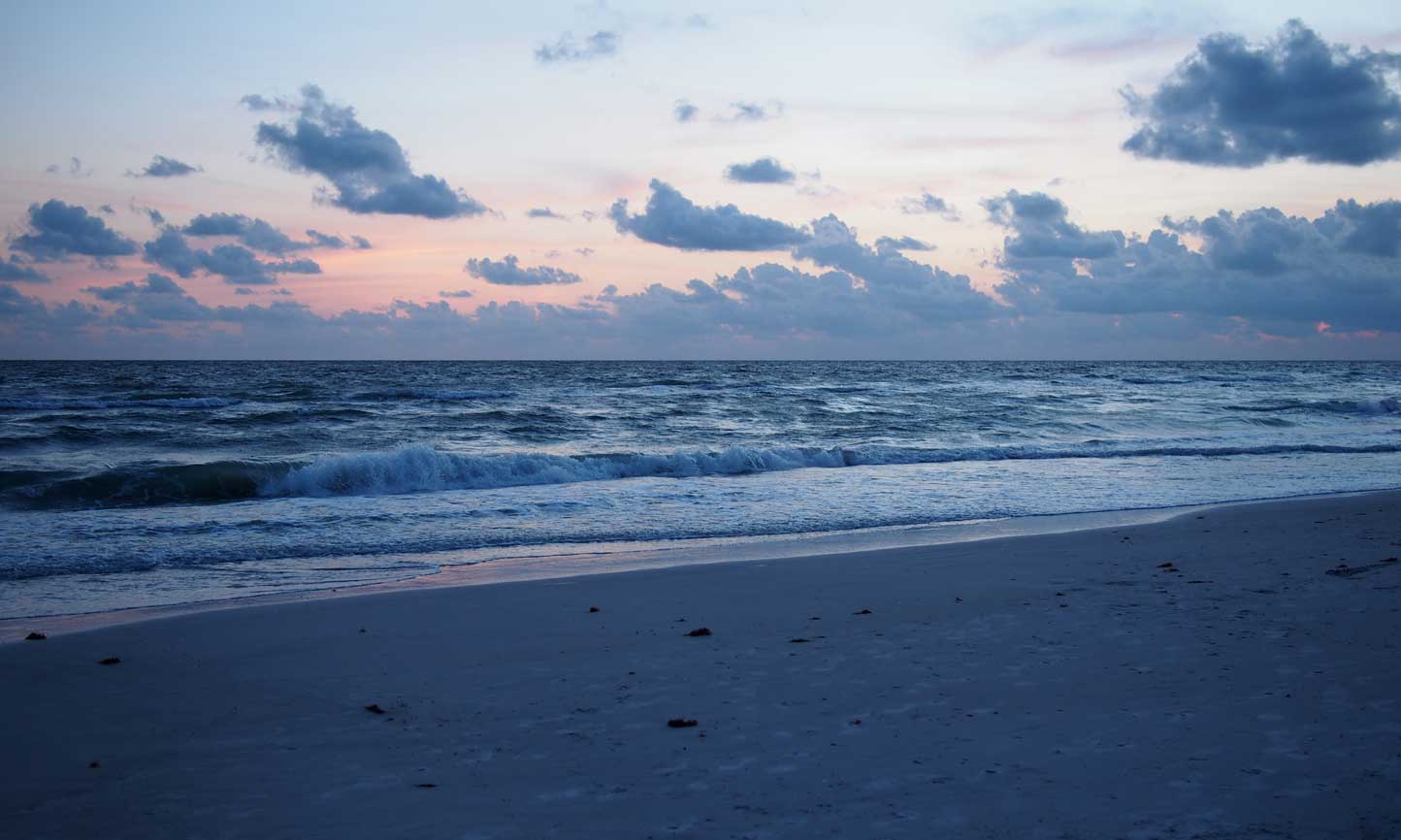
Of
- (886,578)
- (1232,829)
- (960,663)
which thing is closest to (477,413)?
(886,578)

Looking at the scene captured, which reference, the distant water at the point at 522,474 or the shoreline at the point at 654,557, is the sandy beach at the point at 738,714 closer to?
the shoreline at the point at 654,557

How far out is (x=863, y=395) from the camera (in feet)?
148

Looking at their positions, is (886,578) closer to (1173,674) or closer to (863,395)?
(1173,674)

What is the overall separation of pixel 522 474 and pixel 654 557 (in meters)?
8.36

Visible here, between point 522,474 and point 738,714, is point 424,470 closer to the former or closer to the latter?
point 522,474

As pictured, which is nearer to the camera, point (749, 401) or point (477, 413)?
point (477, 413)

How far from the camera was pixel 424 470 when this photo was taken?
1741 centimetres

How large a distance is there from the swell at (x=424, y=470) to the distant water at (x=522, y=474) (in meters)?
0.06

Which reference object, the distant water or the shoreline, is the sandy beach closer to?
the shoreline

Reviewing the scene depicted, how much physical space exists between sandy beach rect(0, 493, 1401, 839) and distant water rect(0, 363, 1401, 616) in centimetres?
289

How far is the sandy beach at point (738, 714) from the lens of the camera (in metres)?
3.78

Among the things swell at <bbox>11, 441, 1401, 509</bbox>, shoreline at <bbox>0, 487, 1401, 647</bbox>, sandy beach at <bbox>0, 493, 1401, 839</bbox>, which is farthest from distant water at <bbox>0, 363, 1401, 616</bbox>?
sandy beach at <bbox>0, 493, 1401, 839</bbox>

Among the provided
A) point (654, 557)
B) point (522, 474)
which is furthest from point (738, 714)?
point (522, 474)

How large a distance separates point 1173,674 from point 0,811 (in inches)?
245
